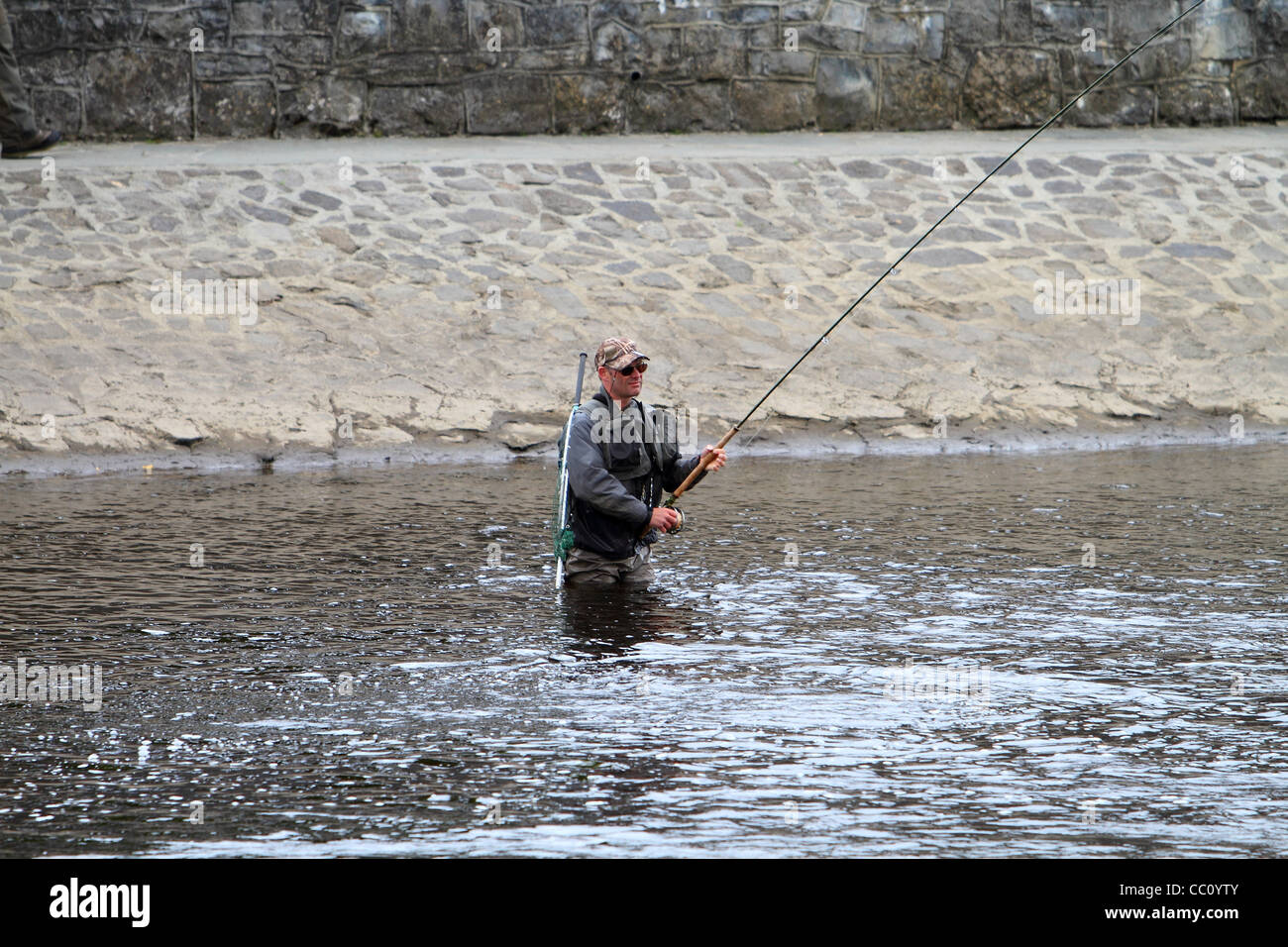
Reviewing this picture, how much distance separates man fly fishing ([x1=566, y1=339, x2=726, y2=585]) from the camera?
7.62 meters

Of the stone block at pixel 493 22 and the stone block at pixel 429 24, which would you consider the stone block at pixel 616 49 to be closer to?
the stone block at pixel 493 22

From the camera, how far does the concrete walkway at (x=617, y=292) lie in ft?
39.4

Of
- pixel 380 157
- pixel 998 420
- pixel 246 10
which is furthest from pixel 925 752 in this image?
pixel 246 10

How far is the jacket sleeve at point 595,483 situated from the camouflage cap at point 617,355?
0.30 metres

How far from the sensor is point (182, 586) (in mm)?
7953

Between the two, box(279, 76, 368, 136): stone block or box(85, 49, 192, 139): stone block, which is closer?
box(85, 49, 192, 139): stone block

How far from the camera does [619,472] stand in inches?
309

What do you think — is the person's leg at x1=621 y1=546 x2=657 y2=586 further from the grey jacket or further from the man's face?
the man's face

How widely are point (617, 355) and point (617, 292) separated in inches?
220

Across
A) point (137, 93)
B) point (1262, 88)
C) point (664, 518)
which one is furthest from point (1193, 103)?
point (664, 518)

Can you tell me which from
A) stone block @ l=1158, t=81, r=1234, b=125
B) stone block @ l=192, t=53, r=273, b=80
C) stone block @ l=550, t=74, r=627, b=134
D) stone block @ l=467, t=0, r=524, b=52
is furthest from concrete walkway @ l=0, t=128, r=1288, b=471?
stone block @ l=1158, t=81, r=1234, b=125

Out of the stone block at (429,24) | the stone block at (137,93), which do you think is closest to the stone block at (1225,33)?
the stone block at (429,24)

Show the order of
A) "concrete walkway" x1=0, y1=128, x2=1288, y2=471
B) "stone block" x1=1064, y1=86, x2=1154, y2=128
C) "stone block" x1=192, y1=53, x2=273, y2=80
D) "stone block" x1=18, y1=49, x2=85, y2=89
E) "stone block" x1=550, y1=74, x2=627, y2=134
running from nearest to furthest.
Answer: "concrete walkway" x1=0, y1=128, x2=1288, y2=471 < "stone block" x1=18, y1=49, x2=85, y2=89 < "stone block" x1=192, y1=53, x2=273, y2=80 < "stone block" x1=550, y1=74, x2=627, y2=134 < "stone block" x1=1064, y1=86, x2=1154, y2=128

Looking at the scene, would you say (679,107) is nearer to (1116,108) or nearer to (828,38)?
(828,38)
